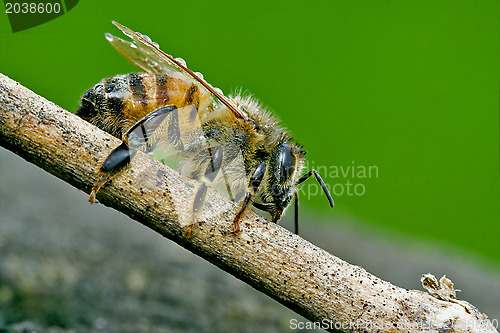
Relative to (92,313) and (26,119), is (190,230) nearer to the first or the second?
(26,119)

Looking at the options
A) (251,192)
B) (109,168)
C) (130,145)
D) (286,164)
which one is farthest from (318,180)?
(109,168)

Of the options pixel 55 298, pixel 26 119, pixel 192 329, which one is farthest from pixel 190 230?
pixel 55 298

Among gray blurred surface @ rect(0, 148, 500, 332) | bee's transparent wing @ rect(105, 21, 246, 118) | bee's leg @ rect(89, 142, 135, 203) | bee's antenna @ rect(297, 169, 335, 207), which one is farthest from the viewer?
gray blurred surface @ rect(0, 148, 500, 332)

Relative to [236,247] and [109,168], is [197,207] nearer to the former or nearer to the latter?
[236,247]

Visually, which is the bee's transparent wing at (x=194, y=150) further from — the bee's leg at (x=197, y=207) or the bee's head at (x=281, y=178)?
the bee's leg at (x=197, y=207)

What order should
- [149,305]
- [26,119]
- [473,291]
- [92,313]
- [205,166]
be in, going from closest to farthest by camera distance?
[26,119] → [205,166] → [92,313] → [149,305] → [473,291]

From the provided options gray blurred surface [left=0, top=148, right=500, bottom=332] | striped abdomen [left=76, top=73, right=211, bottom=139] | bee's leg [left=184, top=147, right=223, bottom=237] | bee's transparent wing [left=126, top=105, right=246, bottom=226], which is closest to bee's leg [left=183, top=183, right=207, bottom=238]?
bee's leg [left=184, top=147, right=223, bottom=237]

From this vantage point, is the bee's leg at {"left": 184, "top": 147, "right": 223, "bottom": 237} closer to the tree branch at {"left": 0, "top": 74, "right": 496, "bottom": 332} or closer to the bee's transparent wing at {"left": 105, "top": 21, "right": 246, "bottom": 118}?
the tree branch at {"left": 0, "top": 74, "right": 496, "bottom": 332}
